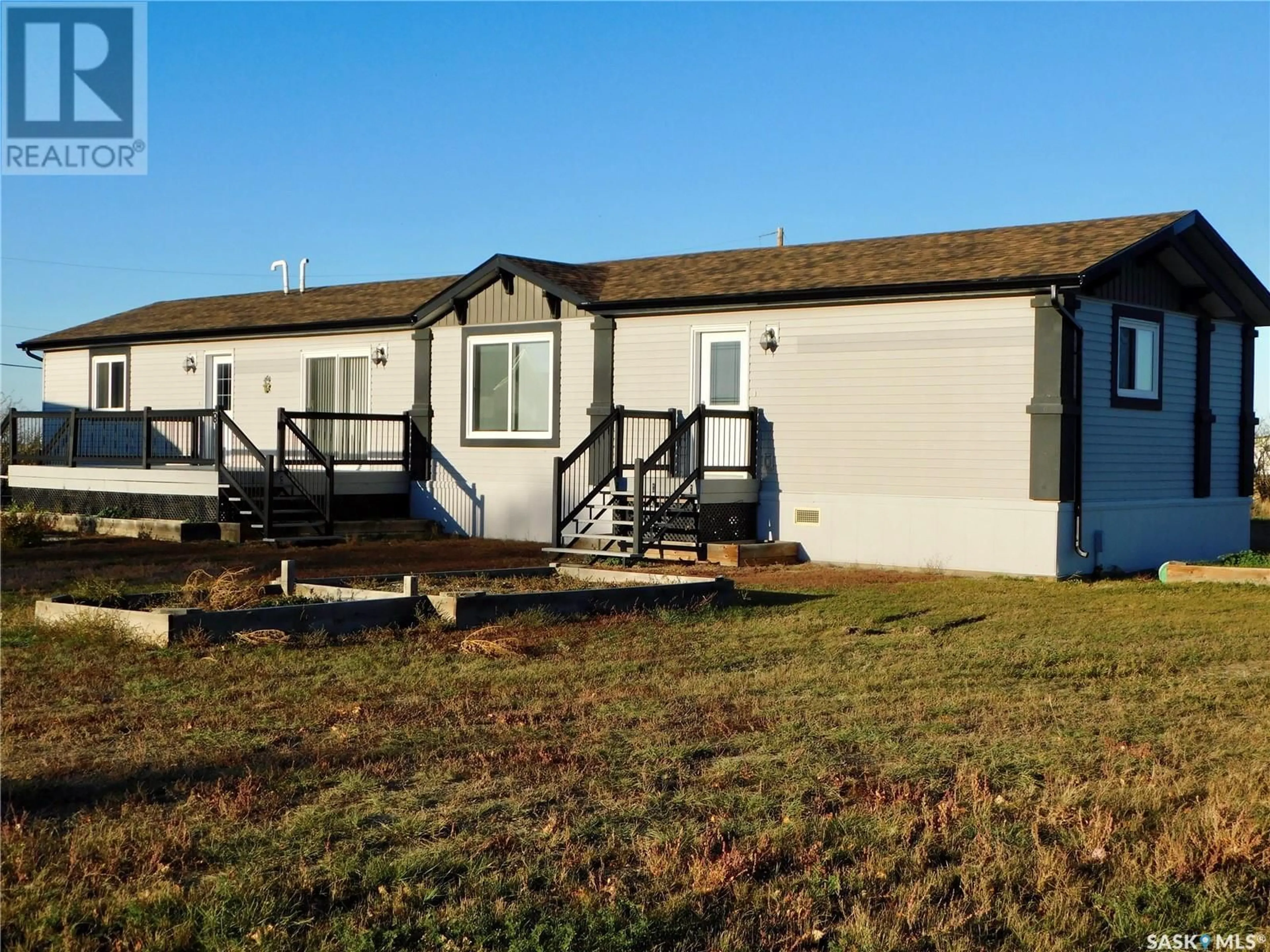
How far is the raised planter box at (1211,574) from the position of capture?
15188 millimetres

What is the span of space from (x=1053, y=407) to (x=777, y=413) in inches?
145

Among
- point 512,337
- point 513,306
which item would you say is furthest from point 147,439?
point 513,306

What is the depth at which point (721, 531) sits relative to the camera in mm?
17672

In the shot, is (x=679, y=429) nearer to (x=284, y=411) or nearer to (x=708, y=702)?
(x=284, y=411)

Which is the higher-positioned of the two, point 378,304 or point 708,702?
point 378,304

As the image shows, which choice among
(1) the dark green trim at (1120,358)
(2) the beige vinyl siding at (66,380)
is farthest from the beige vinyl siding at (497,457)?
(2) the beige vinyl siding at (66,380)

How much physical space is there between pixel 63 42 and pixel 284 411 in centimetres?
767

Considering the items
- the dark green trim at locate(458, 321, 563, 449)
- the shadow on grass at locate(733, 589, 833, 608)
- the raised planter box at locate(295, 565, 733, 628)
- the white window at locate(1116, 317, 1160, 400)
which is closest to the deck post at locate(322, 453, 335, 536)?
the dark green trim at locate(458, 321, 563, 449)

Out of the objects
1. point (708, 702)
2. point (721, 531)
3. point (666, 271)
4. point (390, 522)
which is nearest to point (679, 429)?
point (721, 531)

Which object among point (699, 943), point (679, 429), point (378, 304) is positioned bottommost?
point (699, 943)

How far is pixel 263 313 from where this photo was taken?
2466cm

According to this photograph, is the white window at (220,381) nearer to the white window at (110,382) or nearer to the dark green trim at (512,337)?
the white window at (110,382)

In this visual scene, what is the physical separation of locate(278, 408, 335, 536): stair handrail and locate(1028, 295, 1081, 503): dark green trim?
9.54m

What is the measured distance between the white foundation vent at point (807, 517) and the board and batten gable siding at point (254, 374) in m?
7.13
